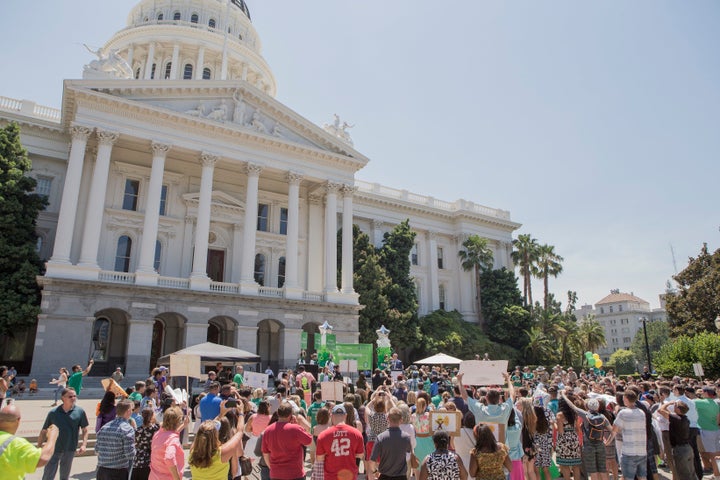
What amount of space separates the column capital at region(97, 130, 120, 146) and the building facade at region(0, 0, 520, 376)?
0.06 m

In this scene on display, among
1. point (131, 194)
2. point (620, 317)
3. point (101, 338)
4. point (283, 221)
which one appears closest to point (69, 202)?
point (131, 194)

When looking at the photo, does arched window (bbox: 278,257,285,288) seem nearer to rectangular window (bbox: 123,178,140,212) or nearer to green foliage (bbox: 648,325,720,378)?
rectangular window (bbox: 123,178,140,212)

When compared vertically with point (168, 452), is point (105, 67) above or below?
above

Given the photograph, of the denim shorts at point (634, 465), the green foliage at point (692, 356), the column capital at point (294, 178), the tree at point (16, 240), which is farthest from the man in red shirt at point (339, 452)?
the column capital at point (294, 178)

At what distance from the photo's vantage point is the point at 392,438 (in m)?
6.61

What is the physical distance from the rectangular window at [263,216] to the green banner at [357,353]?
51.4ft

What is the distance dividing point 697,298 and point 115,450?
1746 inches

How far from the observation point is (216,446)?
589 cm

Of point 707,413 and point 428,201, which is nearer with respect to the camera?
point 707,413

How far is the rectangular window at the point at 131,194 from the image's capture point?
33.5 metres

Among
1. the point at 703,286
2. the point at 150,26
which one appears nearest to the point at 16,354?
the point at 150,26

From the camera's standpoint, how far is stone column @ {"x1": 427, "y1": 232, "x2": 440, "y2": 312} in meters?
50.2

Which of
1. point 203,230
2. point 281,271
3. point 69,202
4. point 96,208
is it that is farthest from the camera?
point 281,271

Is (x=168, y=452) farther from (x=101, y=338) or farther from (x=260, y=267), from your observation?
(x=260, y=267)
